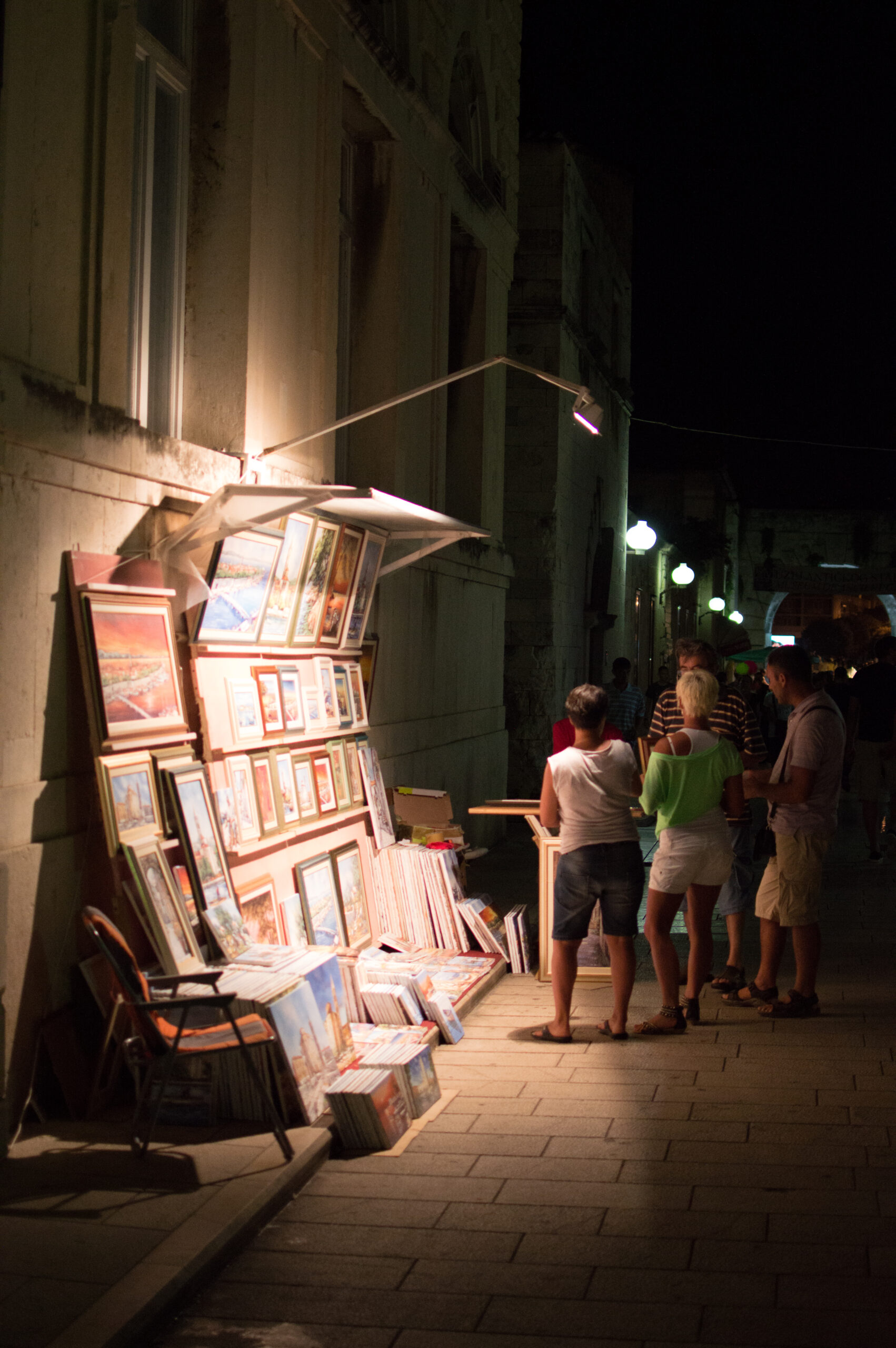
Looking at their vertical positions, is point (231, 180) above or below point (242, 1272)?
above

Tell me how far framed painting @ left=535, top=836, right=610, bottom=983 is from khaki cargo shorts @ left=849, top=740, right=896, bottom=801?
224 inches

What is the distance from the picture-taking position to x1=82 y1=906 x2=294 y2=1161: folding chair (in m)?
5.24

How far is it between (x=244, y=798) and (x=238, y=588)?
1061 mm

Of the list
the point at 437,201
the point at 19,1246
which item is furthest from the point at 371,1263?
the point at 437,201

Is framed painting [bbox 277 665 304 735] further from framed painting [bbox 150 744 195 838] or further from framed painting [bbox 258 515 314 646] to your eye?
framed painting [bbox 150 744 195 838]

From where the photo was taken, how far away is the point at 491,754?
15039 millimetres

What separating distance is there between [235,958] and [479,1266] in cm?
214

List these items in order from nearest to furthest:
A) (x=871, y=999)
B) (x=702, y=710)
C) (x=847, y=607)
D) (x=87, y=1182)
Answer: (x=87, y=1182), (x=702, y=710), (x=871, y=999), (x=847, y=607)

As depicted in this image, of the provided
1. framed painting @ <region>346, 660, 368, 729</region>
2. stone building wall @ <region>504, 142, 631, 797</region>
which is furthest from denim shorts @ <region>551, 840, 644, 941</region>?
stone building wall @ <region>504, 142, 631, 797</region>

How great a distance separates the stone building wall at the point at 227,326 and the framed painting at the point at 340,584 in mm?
505

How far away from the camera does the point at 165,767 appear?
243 inches

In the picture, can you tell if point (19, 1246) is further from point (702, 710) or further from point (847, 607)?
point (847, 607)

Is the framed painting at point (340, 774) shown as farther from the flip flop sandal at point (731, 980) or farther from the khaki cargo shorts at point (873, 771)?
the khaki cargo shorts at point (873, 771)

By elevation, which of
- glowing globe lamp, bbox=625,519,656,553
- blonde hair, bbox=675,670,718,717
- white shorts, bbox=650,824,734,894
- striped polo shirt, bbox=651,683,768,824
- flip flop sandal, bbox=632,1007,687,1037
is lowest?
flip flop sandal, bbox=632,1007,687,1037
